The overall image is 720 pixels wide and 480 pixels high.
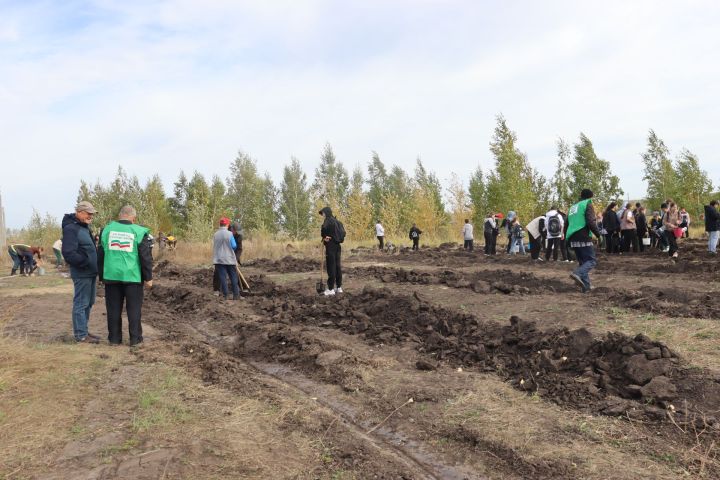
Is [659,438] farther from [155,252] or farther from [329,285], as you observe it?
[155,252]

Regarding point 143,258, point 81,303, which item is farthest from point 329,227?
point 81,303

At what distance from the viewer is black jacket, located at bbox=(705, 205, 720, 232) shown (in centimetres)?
1509

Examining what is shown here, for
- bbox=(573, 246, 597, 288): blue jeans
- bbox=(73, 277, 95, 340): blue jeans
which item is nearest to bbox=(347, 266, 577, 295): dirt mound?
bbox=(573, 246, 597, 288): blue jeans

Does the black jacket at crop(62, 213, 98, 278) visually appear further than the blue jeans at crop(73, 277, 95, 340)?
No

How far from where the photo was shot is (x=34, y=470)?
11.0 ft

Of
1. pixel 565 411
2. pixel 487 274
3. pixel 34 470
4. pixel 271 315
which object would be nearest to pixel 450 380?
pixel 565 411

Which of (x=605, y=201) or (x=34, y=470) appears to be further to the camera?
(x=605, y=201)

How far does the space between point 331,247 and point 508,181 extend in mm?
24950

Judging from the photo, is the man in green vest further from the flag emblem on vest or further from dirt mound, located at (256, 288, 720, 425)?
dirt mound, located at (256, 288, 720, 425)

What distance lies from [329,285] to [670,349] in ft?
22.2

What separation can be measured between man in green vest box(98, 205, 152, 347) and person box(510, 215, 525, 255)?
53.4ft

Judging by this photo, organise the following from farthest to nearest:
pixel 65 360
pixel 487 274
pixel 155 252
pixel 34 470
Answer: pixel 155 252, pixel 487 274, pixel 65 360, pixel 34 470

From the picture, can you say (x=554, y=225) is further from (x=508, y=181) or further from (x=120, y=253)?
(x=508, y=181)

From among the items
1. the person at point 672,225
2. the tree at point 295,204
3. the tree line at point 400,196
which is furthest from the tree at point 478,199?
the person at point 672,225
